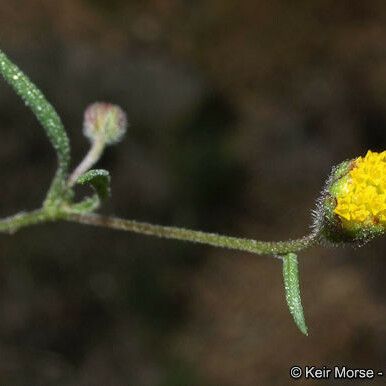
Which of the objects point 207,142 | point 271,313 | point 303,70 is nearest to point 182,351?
point 271,313

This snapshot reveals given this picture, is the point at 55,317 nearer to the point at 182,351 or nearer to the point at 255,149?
the point at 182,351

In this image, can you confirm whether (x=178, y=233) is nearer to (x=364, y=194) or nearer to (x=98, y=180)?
(x=98, y=180)

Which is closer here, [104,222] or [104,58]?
[104,222]

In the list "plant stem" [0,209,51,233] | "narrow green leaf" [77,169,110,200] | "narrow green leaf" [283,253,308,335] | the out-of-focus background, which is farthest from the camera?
the out-of-focus background

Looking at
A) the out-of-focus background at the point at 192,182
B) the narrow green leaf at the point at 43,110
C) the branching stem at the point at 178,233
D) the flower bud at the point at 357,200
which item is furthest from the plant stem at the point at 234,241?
the out-of-focus background at the point at 192,182

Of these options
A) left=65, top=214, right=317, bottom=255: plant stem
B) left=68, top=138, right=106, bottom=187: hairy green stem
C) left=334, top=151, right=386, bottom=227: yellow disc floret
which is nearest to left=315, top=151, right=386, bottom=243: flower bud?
left=334, top=151, right=386, bottom=227: yellow disc floret

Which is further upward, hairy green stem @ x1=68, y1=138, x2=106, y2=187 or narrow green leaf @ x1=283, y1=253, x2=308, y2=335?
hairy green stem @ x1=68, y1=138, x2=106, y2=187

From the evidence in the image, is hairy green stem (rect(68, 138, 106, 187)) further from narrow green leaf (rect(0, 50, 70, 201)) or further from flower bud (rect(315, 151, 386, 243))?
flower bud (rect(315, 151, 386, 243))
